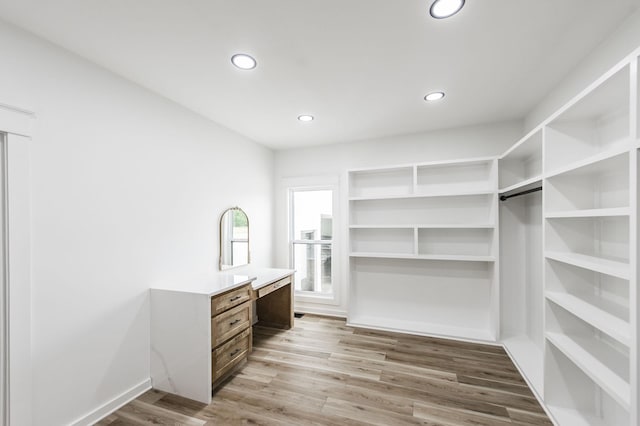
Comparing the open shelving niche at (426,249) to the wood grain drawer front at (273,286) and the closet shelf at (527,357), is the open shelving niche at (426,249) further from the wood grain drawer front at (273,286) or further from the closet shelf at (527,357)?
the wood grain drawer front at (273,286)

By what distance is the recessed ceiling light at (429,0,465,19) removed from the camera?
1465mm

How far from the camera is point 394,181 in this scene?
3775mm

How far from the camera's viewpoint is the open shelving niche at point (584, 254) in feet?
5.45

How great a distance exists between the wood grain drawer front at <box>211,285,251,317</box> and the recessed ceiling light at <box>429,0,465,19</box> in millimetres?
2485

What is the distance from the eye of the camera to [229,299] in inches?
96.0

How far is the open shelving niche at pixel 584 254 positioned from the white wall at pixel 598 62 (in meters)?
0.33

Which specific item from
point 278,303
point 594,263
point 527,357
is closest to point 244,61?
point 594,263

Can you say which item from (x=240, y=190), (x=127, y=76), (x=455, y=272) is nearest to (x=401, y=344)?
(x=455, y=272)

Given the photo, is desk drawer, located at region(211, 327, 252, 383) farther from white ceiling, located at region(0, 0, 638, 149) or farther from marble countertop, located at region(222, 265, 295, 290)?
white ceiling, located at region(0, 0, 638, 149)

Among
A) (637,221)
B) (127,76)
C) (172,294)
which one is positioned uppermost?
(127,76)

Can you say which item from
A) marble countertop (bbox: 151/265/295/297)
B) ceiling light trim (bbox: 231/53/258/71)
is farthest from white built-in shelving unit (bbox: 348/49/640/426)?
ceiling light trim (bbox: 231/53/258/71)

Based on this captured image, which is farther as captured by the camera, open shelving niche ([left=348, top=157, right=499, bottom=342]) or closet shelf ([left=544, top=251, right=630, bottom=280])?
open shelving niche ([left=348, top=157, right=499, bottom=342])

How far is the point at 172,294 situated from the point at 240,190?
170cm

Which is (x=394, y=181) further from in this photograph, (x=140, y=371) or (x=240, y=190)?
(x=140, y=371)
